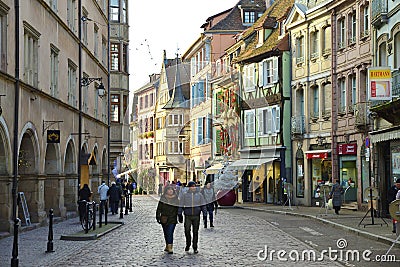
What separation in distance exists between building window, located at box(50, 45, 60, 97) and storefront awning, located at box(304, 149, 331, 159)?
63.4 feet

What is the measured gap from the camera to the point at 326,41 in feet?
154

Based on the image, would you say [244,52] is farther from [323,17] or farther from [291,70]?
[323,17]

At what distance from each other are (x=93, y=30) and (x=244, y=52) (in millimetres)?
19095

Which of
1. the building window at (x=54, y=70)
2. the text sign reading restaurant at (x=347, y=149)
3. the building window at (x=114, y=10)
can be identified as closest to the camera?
the building window at (x=54, y=70)

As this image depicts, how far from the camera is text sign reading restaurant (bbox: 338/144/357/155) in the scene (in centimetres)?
4194

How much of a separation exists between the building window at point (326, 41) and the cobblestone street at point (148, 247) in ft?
63.9

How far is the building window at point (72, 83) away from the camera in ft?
118

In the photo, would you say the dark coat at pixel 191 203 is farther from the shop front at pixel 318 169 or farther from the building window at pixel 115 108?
the building window at pixel 115 108

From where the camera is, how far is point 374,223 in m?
29.5

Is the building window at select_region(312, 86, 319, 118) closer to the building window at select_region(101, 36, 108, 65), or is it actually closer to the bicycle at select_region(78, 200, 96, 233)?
the building window at select_region(101, 36, 108, 65)

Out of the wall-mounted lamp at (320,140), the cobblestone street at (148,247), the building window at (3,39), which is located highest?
the building window at (3,39)

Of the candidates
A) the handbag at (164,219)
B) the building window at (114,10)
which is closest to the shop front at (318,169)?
the building window at (114,10)

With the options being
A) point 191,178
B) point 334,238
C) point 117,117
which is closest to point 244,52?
point 117,117

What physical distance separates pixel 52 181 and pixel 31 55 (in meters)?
6.45
